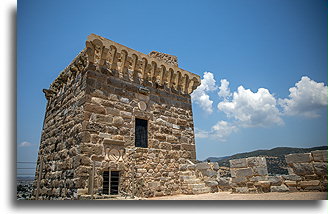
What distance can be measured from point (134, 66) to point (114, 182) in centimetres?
298

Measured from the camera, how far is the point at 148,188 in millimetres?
5582

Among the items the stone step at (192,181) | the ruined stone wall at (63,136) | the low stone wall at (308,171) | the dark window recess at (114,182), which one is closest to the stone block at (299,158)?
the low stone wall at (308,171)

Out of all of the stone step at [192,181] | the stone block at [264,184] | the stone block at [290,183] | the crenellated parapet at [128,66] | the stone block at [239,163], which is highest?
the crenellated parapet at [128,66]

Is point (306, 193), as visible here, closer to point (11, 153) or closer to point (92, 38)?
point (11, 153)

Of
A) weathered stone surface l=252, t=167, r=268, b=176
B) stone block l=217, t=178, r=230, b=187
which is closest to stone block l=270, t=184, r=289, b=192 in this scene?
weathered stone surface l=252, t=167, r=268, b=176

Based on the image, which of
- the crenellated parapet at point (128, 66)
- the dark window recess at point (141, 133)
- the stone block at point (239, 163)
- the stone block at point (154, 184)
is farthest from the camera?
the dark window recess at point (141, 133)

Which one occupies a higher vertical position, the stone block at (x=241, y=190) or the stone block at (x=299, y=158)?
the stone block at (x=299, y=158)

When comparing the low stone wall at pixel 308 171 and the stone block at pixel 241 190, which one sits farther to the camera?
the stone block at pixel 241 190

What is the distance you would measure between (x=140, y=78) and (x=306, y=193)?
453 cm

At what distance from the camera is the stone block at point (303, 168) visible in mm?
3988

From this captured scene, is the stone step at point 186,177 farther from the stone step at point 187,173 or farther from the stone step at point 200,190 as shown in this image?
the stone step at point 200,190

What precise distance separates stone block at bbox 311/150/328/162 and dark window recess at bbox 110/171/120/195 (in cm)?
396

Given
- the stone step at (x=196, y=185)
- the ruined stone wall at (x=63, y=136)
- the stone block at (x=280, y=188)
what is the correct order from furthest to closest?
the stone step at (x=196, y=185) → the ruined stone wall at (x=63, y=136) → the stone block at (x=280, y=188)
